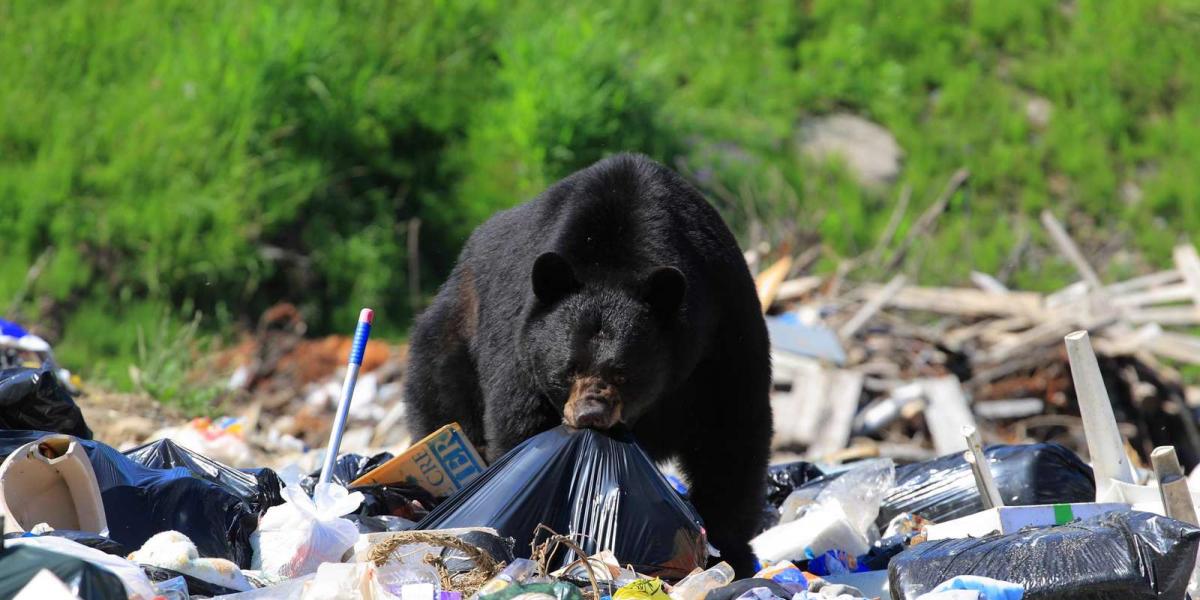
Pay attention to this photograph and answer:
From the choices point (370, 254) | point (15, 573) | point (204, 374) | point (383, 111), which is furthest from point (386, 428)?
point (15, 573)

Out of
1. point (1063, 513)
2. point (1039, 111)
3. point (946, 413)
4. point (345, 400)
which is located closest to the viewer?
point (1063, 513)

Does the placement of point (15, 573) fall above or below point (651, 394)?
above

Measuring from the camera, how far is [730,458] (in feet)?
13.4

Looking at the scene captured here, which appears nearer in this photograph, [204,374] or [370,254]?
[204,374]

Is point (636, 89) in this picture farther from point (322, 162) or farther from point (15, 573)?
point (15, 573)

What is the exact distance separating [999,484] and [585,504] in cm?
171

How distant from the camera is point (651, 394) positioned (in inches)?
148

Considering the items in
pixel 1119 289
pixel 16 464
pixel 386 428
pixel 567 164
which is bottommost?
pixel 1119 289

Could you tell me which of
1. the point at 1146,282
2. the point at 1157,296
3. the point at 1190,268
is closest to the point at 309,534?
the point at 1157,296

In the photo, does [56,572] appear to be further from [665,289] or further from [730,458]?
[730,458]

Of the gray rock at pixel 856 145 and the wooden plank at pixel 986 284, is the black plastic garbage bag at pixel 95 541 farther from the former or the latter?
the gray rock at pixel 856 145

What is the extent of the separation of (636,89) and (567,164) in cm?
93

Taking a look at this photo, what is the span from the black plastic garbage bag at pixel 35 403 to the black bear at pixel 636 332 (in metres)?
1.27

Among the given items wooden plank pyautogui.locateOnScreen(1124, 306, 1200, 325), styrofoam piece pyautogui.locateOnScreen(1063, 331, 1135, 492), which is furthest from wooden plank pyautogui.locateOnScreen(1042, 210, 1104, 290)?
styrofoam piece pyautogui.locateOnScreen(1063, 331, 1135, 492)
